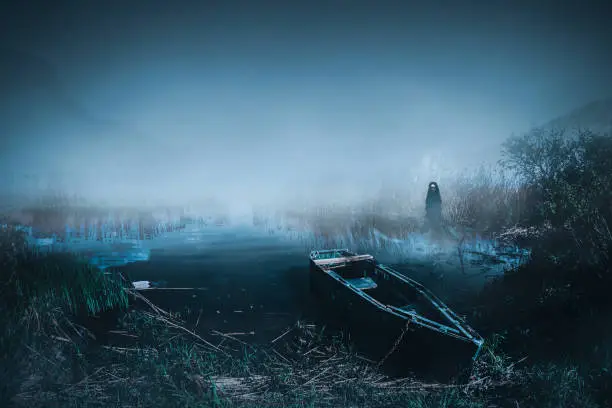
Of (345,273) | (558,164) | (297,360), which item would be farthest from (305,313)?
(558,164)

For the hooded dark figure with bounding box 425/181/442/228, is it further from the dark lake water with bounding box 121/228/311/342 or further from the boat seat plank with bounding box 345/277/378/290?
the boat seat plank with bounding box 345/277/378/290

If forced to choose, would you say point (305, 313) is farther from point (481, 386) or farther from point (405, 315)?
point (481, 386)

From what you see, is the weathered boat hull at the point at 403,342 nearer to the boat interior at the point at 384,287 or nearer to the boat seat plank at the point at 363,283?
the boat interior at the point at 384,287

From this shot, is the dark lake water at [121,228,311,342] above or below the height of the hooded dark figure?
below

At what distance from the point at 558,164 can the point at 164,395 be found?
110 feet

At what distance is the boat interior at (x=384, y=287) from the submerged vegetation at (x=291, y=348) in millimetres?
2192

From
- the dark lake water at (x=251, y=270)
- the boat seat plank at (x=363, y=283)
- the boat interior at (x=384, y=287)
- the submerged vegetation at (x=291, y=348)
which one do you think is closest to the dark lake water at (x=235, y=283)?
the dark lake water at (x=251, y=270)

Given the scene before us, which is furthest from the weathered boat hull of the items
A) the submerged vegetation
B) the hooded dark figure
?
the hooded dark figure

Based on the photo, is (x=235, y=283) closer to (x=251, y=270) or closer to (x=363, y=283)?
(x=251, y=270)

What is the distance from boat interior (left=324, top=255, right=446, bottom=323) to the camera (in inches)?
385

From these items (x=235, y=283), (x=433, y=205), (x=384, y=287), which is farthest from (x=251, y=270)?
(x=433, y=205)

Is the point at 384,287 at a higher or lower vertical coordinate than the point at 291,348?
higher

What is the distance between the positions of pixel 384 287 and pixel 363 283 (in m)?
1.18

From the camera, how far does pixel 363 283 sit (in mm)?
14008
